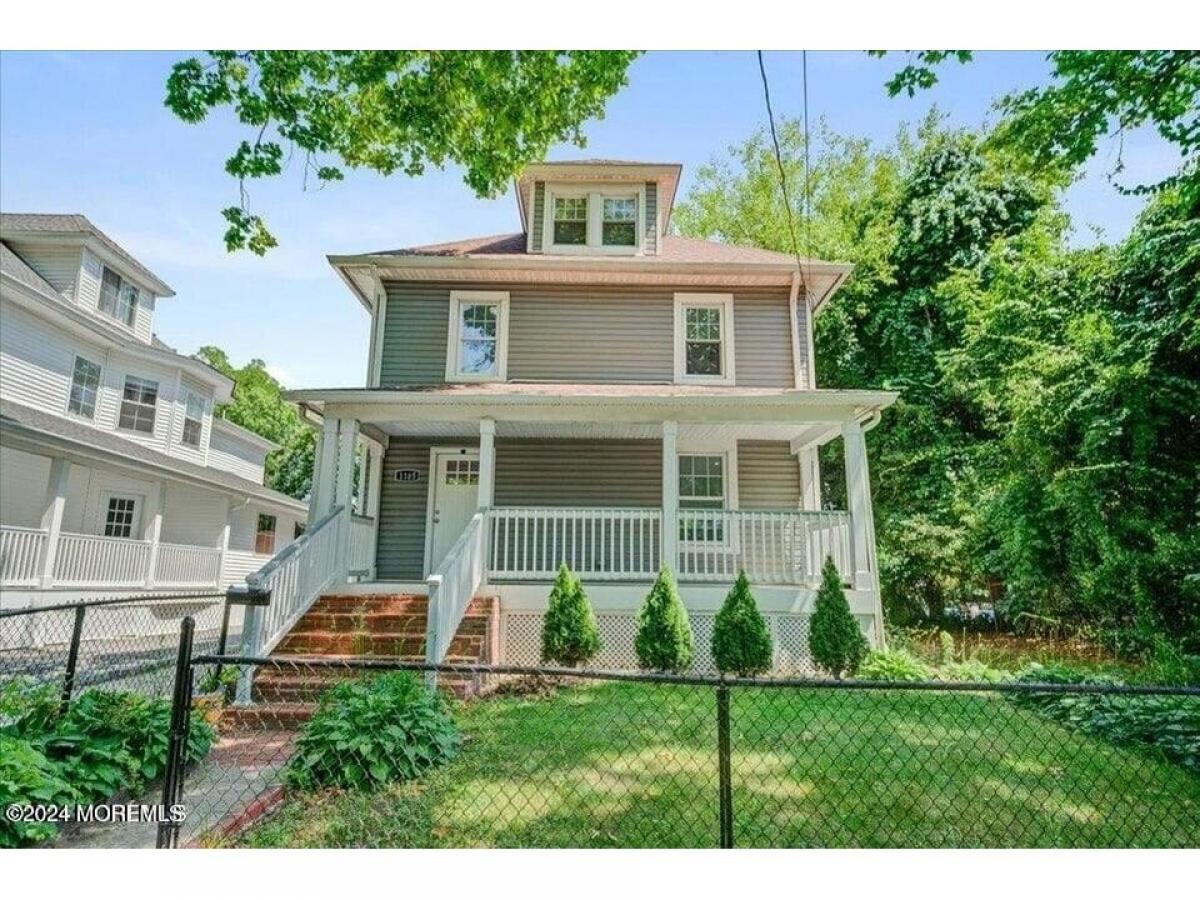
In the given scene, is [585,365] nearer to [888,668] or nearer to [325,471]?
[325,471]

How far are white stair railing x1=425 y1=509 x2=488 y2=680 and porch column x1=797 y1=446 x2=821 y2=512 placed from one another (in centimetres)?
468

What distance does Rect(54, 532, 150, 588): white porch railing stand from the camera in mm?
9344

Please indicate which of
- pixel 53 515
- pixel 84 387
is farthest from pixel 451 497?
pixel 84 387

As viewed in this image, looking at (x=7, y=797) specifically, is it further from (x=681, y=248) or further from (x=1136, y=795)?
(x=681, y=248)

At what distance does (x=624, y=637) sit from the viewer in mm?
7406

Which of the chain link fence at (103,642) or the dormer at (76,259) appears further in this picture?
the dormer at (76,259)

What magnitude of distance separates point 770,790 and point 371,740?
7.26 ft

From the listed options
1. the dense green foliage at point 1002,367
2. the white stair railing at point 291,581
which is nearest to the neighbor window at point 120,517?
the white stair railing at point 291,581

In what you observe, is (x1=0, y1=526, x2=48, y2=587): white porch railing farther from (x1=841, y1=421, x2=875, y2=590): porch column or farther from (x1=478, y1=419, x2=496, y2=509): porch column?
(x1=841, y1=421, x2=875, y2=590): porch column

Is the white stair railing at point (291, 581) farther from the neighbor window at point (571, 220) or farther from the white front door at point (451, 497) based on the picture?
the neighbor window at point (571, 220)

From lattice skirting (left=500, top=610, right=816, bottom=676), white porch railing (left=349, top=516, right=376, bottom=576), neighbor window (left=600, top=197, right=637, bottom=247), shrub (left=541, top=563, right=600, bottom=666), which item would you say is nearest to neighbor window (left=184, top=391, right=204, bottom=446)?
white porch railing (left=349, top=516, right=376, bottom=576)

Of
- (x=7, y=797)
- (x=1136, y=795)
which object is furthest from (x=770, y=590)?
(x=7, y=797)

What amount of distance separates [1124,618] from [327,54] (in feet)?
35.0

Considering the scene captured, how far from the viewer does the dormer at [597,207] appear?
9734 mm
